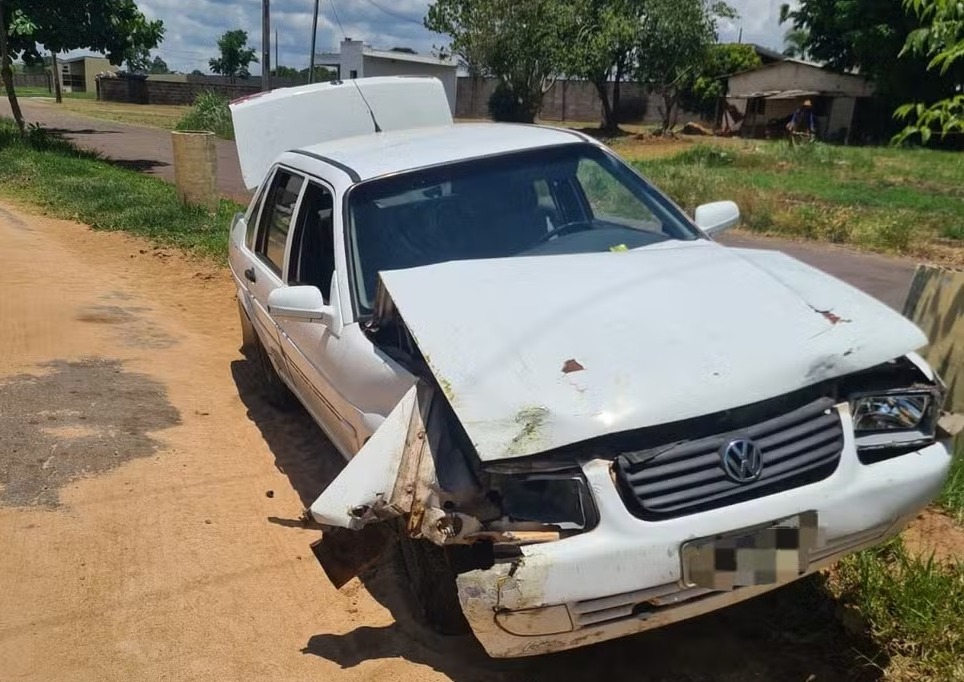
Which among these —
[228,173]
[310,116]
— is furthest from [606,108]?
[310,116]

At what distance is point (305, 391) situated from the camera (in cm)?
466

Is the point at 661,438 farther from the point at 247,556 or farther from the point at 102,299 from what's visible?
the point at 102,299

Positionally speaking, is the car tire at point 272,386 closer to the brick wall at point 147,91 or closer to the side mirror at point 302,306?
the side mirror at point 302,306

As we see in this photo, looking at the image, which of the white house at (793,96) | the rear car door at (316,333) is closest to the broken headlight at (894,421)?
the rear car door at (316,333)

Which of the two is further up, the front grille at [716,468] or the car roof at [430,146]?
the car roof at [430,146]

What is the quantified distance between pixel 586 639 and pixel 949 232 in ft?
38.8

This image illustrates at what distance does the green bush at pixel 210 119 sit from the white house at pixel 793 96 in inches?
862

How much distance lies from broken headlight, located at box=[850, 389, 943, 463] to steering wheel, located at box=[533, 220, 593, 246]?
1761 millimetres

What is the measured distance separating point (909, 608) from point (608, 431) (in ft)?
4.70

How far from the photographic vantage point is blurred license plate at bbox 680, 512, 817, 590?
266 cm

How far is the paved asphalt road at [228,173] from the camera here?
9.95 m

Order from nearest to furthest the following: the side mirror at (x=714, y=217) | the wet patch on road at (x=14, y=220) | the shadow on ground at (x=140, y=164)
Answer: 1. the side mirror at (x=714, y=217)
2. the wet patch on road at (x=14, y=220)
3. the shadow on ground at (x=140, y=164)

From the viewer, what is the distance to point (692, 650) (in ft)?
10.9

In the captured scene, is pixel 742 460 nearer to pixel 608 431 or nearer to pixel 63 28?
pixel 608 431
